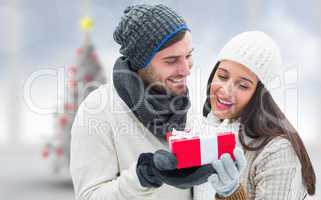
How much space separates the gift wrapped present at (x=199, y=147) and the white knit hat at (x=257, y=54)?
0.31 metres

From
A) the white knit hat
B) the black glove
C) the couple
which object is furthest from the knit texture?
the white knit hat

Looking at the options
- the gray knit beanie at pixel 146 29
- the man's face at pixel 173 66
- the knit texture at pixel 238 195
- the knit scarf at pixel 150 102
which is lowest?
the knit texture at pixel 238 195

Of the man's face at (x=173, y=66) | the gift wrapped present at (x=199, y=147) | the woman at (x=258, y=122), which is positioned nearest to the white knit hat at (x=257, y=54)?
the woman at (x=258, y=122)

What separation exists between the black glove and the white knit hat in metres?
0.37

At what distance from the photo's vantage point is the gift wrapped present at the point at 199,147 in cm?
107

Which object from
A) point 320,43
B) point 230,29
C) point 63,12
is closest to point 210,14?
point 230,29

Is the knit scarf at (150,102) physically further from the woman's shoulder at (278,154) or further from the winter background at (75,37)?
the winter background at (75,37)

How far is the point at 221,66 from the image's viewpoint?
4.59 feet

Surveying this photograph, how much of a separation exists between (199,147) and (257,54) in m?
0.39

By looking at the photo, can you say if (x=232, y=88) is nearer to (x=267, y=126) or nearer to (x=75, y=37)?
(x=267, y=126)

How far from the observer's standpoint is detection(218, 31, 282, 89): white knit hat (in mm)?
1350

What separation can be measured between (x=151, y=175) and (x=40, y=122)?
14.3 ft

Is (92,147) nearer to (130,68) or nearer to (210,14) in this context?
(130,68)

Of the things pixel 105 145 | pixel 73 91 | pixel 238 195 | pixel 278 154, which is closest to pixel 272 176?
pixel 278 154
